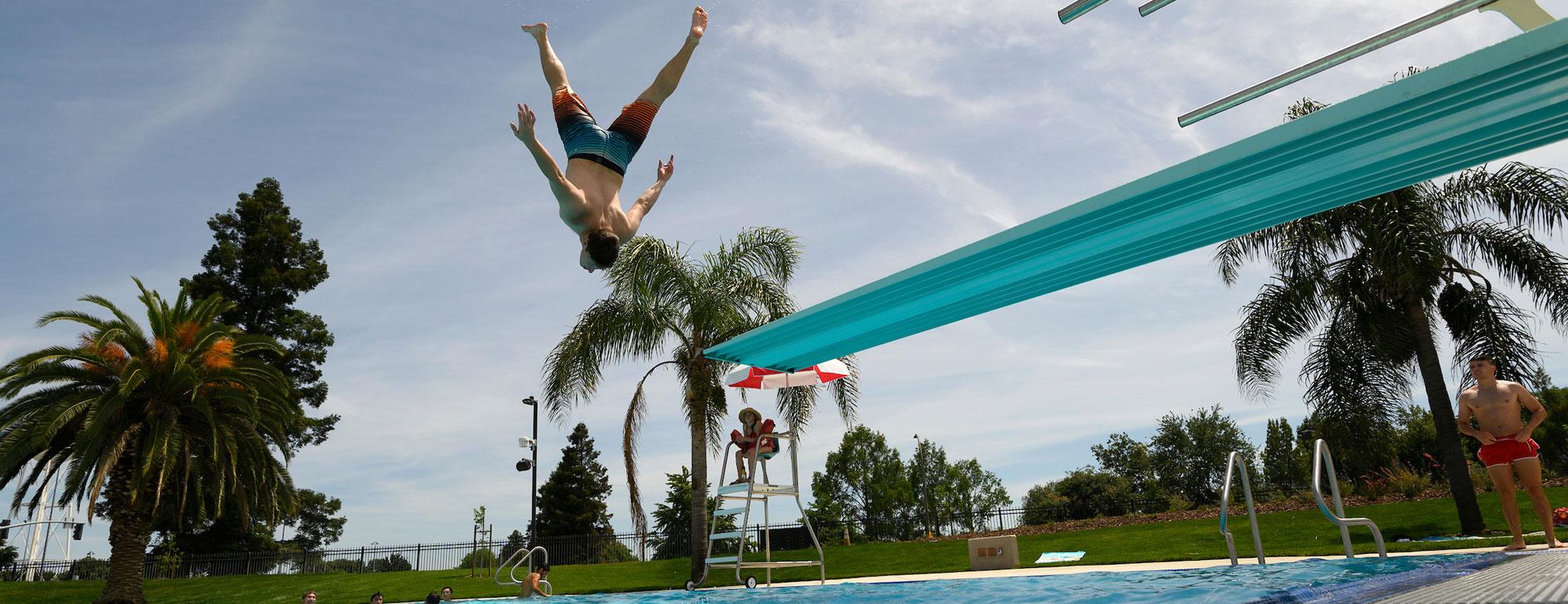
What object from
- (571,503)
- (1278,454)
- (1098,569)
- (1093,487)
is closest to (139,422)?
(1098,569)

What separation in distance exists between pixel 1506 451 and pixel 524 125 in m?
8.60

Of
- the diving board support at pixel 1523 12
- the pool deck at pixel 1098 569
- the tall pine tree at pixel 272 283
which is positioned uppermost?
the tall pine tree at pixel 272 283

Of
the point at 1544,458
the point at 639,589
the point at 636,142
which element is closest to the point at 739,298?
the point at 639,589

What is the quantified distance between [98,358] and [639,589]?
12295 millimetres

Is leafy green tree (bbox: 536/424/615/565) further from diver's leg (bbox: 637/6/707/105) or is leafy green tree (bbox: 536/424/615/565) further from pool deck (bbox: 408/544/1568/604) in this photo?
diver's leg (bbox: 637/6/707/105)

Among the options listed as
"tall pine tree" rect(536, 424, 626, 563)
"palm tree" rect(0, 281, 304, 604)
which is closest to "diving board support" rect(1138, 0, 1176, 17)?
"palm tree" rect(0, 281, 304, 604)

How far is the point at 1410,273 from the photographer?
1276 centimetres

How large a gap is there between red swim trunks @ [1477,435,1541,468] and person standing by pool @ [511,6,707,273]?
7.49m

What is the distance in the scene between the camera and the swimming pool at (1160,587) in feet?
17.6

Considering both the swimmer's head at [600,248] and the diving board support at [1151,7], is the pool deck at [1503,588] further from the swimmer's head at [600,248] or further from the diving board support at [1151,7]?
the swimmer's head at [600,248]

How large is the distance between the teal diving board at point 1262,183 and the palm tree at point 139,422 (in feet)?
49.1

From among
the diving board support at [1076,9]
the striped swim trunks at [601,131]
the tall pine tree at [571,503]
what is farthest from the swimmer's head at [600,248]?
the tall pine tree at [571,503]

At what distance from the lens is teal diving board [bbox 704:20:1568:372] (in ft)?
15.8

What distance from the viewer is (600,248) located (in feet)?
21.4
